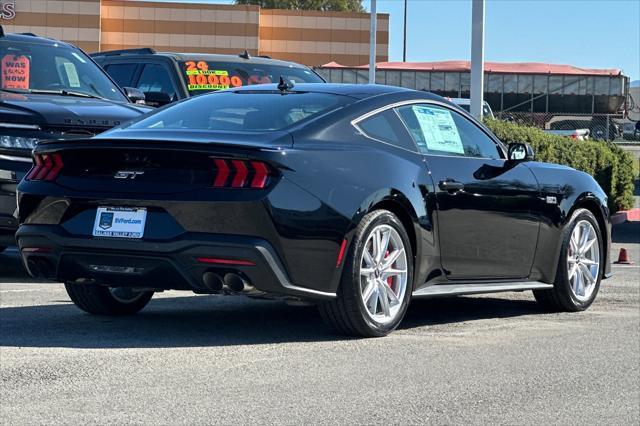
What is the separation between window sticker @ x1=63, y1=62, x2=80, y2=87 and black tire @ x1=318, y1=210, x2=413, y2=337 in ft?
17.6

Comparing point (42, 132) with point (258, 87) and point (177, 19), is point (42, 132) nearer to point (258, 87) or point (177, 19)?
point (258, 87)

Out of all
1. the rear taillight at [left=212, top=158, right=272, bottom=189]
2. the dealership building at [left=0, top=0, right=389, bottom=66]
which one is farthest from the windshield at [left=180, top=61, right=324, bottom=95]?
the dealership building at [left=0, top=0, right=389, bottom=66]

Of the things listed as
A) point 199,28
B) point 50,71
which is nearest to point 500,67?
point 199,28

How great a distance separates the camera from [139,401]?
5.55 meters

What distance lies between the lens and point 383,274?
7.43 metres

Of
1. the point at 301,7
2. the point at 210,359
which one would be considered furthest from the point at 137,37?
the point at 210,359

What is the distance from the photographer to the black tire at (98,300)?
810 cm

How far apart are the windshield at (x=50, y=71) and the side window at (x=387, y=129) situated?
4.48 m

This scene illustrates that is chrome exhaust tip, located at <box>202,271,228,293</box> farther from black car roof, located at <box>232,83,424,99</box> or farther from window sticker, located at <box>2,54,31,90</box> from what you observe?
window sticker, located at <box>2,54,31,90</box>

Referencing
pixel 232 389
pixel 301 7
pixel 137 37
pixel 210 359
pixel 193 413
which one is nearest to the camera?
pixel 193 413

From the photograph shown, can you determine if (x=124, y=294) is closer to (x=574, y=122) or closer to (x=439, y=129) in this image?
(x=439, y=129)

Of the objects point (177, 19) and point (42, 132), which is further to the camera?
point (177, 19)

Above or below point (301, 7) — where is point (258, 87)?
below

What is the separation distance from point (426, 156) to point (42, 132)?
3.58 metres
